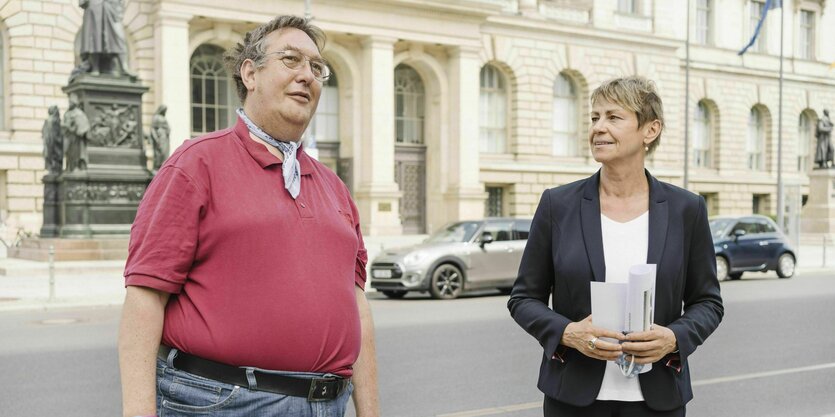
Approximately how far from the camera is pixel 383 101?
114ft

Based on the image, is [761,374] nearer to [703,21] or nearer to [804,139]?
[703,21]

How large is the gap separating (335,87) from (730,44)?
24795mm

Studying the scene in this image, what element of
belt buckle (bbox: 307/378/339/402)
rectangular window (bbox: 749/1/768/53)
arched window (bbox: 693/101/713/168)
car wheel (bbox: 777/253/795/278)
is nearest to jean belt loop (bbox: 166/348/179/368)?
belt buckle (bbox: 307/378/339/402)

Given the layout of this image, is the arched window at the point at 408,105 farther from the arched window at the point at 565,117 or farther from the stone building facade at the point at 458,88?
the arched window at the point at 565,117

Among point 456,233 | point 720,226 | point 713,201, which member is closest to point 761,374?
point 456,233

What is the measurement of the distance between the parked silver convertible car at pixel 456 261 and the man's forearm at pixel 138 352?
526 inches

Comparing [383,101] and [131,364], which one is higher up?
[383,101]

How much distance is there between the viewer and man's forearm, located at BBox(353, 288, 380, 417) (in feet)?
9.69

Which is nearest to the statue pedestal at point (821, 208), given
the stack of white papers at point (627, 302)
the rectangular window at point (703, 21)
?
the rectangular window at point (703, 21)

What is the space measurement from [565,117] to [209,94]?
17.6m

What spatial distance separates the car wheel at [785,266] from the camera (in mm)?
21953

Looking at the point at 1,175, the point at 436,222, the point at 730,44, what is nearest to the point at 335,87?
the point at 436,222

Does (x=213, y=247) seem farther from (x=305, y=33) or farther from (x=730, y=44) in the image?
(x=730, y=44)

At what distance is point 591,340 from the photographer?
10.1ft
